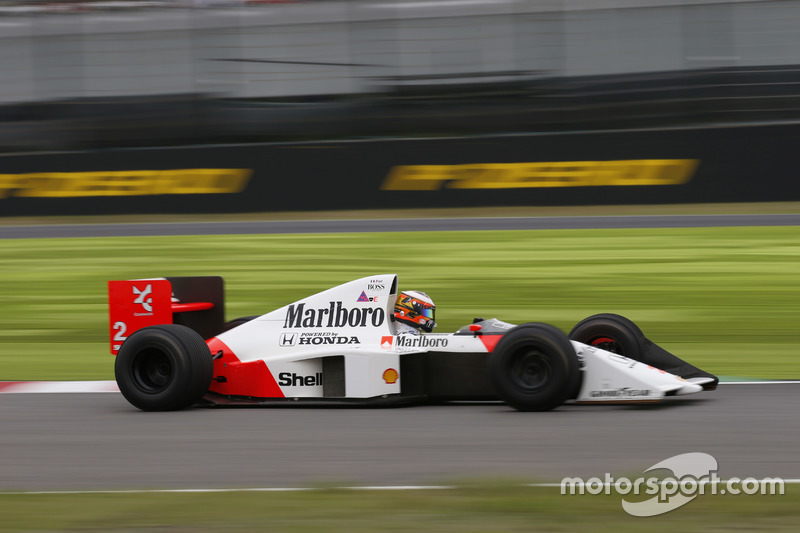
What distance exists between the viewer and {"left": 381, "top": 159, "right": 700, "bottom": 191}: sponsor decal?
2027 cm

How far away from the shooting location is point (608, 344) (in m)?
7.78

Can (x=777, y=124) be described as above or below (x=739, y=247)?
above

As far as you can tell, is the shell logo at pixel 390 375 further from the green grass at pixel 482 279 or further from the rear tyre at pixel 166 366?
the green grass at pixel 482 279

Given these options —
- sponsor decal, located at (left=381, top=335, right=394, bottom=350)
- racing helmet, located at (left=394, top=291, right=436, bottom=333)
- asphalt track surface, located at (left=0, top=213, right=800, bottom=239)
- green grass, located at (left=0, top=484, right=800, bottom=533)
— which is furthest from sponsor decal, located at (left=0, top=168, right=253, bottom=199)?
green grass, located at (left=0, top=484, right=800, bottom=533)

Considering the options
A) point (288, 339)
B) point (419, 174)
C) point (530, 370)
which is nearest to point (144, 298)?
point (288, 339)

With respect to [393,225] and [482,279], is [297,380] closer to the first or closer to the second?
[482,279]

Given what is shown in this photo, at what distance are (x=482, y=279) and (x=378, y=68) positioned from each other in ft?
39.9

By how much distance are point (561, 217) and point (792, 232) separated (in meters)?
4.41

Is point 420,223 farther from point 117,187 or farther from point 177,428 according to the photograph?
point 177,428

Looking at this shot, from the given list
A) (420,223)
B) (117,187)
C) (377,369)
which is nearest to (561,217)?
(420,223)

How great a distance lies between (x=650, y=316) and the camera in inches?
484

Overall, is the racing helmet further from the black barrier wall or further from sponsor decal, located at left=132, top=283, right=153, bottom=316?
the black barrier wall

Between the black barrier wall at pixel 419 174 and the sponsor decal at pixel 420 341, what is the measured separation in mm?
13724

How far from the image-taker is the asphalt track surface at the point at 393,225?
61.5ft
